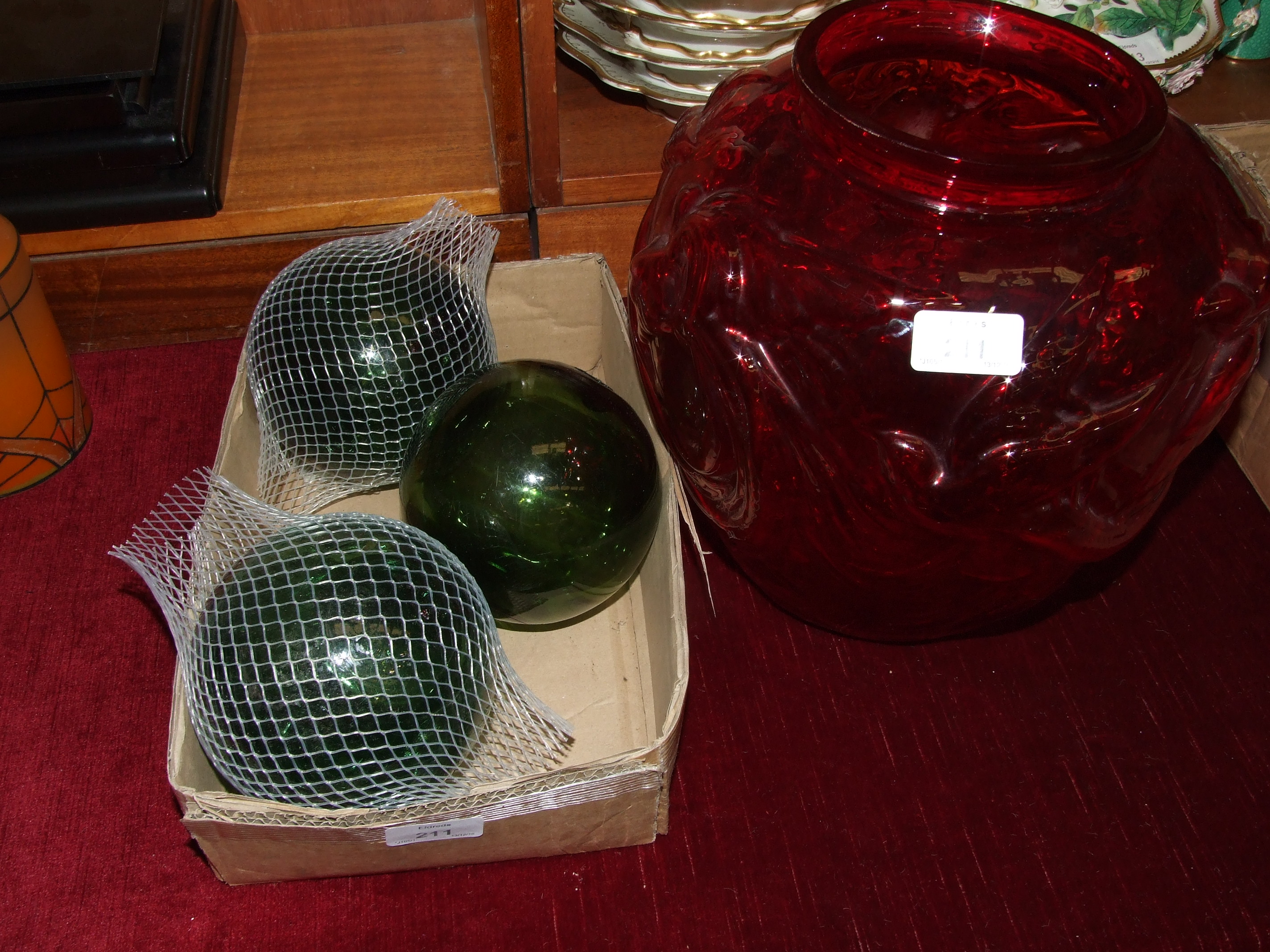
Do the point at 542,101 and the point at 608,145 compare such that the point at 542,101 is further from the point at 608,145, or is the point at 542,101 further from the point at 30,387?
the point at 30,387

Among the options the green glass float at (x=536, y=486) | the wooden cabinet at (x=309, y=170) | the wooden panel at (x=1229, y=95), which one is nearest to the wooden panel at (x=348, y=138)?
the wooden cabinet at (x=309, y=170)

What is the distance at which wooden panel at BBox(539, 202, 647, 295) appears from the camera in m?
0.72

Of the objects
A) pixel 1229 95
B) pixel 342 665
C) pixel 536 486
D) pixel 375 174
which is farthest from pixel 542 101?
pixel 1229 95

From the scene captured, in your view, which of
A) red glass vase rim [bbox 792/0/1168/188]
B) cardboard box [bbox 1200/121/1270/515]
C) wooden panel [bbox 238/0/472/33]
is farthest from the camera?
wooden panel [bbox 238/0/472/33]

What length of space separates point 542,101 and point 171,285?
0.99ft

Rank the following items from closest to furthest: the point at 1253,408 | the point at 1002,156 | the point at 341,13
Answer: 1. the point at 1002,156
2. the point at 1253,408
3. the point at 341,13

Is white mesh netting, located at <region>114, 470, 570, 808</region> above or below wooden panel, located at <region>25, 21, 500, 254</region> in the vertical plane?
below

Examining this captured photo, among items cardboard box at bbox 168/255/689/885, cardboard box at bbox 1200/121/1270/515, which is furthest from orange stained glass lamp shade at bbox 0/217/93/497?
cardboard box at bbox 1200/121/1270/515

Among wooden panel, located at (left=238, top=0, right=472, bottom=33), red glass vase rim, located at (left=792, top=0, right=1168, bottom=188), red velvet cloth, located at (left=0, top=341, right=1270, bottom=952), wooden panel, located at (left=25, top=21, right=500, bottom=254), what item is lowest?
red velvet cloth, located at (left=0, top=341, right=1270, bottom=952)

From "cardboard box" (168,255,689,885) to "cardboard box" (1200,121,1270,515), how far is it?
1.32 ft

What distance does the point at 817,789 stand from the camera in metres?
0.57

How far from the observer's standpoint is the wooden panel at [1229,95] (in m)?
0.73

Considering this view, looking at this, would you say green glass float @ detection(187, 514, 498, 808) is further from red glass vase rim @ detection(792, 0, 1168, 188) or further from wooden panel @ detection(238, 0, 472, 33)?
wooden panel @ detection(238, 0, 472, 33)

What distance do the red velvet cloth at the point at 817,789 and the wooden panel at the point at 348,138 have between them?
20 centimetres
